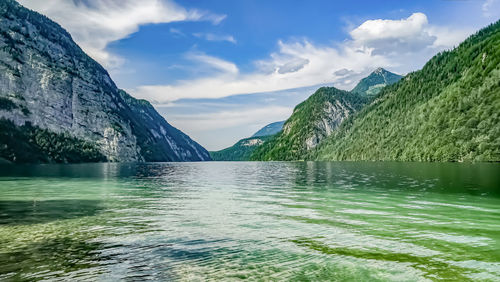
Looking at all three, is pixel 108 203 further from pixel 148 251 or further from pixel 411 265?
pixel 411 265

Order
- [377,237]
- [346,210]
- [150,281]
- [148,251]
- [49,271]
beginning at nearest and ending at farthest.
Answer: [150,281] → [49,271] → [148,251] → [377,237] → [346,210]

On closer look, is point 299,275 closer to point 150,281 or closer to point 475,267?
point 150,281

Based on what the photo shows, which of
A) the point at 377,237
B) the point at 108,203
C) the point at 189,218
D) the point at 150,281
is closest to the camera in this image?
the point at 150,281

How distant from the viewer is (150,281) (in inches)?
504

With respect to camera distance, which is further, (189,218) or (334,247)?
(189,218)

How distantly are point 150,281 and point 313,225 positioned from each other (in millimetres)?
14083

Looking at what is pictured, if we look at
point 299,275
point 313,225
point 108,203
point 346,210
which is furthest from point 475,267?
point 108,203

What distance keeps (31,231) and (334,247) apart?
1802cm

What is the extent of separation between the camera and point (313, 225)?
80.1ft

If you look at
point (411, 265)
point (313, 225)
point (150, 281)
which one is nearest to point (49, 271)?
point (150, 281)

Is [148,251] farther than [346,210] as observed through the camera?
No

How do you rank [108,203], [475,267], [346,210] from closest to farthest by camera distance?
[475,267] → [346,210] → [108,203]

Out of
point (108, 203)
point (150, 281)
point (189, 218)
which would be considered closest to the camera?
point (150, 281)

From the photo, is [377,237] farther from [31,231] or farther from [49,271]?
[31,231]
